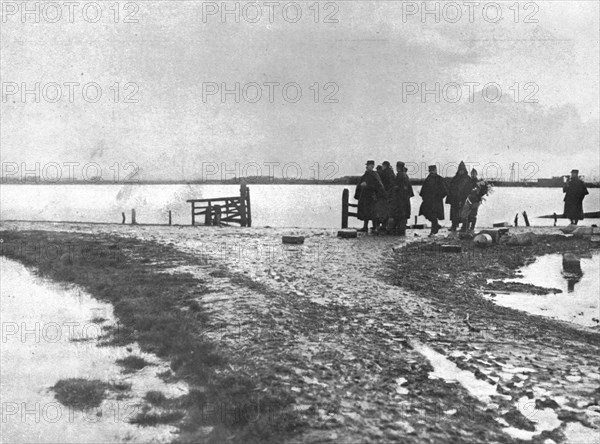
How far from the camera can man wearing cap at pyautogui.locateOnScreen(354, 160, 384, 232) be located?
19125 mm

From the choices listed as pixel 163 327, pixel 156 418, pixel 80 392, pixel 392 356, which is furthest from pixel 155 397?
pixel 392 356

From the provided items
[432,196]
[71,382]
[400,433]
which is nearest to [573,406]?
[400,433]

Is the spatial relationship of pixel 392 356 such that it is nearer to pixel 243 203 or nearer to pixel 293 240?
pixel 293 240

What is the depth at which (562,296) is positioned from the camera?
10.6 meters

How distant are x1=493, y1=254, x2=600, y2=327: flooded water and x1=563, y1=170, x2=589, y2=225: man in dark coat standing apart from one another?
331 inches

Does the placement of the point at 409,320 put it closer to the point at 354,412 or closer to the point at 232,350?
the point at 232,350

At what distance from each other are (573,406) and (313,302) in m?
4.40

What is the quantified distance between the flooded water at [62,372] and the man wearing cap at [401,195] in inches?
445

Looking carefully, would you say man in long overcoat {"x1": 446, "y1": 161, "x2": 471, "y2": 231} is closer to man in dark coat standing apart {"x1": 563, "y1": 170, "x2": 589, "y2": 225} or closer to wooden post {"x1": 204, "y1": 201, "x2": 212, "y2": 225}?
man in dark coat standing apart {"x1": 563, "y1": 170, "x2": 589, "y2": 225}

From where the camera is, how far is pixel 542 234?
19703 millimetres

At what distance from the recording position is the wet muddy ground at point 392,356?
4762 millimetres

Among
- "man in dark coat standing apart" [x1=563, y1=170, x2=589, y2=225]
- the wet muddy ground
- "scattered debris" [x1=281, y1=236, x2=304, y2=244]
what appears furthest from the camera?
"man in dark coat standing apart" [x1=563, y1=170, x2=589, y2=225]

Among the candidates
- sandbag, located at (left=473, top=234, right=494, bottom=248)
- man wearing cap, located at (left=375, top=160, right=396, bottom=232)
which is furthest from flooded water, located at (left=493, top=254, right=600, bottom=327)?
man wearing cap, located at (left=375, top=160, right=396, bottom=232)

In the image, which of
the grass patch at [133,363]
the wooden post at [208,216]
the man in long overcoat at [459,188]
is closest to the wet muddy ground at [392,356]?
the grass patch at [133,363]
